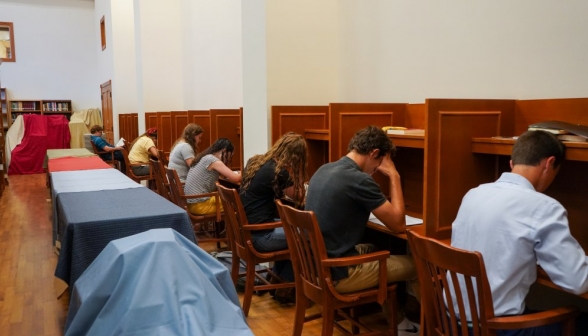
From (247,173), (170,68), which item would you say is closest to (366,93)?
(247,173)

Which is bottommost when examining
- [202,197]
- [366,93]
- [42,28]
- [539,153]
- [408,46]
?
[202,197]

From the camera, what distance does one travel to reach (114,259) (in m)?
1.52

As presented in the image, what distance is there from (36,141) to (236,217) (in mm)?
9889

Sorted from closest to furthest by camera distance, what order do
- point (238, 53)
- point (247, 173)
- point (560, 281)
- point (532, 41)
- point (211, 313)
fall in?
point (211, 313) < point (560, 281) < point (532, 41) < point (247, 173) < point (238, 53)

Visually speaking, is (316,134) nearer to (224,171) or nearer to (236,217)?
(236,217)

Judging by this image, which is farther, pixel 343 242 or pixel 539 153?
pixel 343 242

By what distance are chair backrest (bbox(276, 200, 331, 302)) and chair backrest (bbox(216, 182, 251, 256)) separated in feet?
1.71

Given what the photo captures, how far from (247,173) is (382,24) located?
54.9 inches

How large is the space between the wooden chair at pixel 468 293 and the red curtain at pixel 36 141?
1113cm

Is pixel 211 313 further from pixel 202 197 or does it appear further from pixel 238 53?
pixel 238 53

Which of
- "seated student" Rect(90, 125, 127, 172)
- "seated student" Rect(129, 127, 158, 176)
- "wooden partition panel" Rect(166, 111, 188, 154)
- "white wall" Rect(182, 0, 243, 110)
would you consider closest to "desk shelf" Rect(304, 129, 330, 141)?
"white wall" Rect(182, 0, 243, 110)

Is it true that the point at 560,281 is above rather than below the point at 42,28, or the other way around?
below

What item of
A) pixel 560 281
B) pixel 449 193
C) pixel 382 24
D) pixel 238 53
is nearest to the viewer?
pixel 560 281

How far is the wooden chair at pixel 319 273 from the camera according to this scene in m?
2.31
